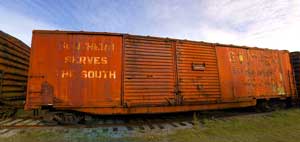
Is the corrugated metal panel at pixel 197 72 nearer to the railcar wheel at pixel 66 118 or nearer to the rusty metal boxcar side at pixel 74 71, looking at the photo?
the rusty metal boxcar side at pixel 74 71

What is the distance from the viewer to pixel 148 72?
6.69 meters

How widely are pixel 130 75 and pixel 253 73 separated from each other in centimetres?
669

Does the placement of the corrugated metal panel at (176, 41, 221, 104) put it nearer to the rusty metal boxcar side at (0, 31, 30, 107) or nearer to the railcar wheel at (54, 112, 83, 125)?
the railcar wheel at (54, 112, 83, 125)

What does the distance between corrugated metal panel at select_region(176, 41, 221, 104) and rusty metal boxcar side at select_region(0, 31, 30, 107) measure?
23.6 ft

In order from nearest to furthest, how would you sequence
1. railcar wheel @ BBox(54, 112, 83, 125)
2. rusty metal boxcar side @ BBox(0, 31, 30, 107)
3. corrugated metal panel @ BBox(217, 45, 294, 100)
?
railcar wheel @ BBox(54, 112, 83, 125) < rusty metal boxcar side @ BBox(0, 31, 30, 107) < corrugated metal panel @ BBox(217, 45, 294, 100)

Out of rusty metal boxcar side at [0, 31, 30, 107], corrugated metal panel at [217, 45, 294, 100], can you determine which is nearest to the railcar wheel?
rusty metal boxcar side at [0, 31, 30, 107]

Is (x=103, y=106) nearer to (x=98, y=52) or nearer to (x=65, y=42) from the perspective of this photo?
(x=98, y=52)

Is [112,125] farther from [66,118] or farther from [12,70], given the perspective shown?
[12,70]

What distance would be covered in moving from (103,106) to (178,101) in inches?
117

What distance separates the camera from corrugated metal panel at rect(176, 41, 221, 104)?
7.11m

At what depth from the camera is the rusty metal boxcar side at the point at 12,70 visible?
6.91 meters

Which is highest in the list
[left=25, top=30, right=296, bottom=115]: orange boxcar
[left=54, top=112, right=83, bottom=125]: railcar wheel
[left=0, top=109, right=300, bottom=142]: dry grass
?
[left=25, top=30, right=296, bottom=115]: orange boxcar

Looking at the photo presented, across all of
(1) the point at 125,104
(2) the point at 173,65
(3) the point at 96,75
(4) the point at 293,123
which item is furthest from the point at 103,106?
(4) the point at 293,123

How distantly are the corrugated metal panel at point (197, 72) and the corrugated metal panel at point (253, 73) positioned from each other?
475 millimetres
